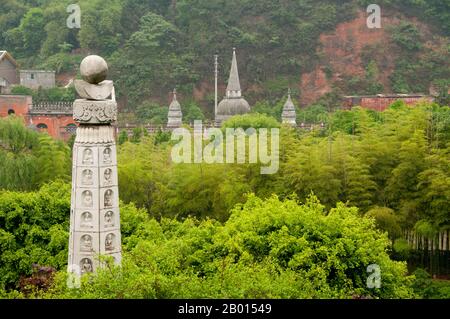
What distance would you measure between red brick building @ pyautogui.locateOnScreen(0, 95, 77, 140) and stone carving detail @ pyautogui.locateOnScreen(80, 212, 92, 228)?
2986 centimetres

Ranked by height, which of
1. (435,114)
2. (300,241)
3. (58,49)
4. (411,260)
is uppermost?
(58,49)

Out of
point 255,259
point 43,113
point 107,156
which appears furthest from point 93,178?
point 43,113

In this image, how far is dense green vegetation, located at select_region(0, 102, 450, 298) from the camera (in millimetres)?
12146

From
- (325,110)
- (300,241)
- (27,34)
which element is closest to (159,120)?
(325,110)

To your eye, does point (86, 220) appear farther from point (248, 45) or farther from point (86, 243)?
point (248, 45)

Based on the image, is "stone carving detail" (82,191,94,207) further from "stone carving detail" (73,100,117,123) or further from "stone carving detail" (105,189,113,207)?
"stone carving detail" (73,100,117,123)

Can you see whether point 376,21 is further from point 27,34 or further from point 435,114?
point 435,114

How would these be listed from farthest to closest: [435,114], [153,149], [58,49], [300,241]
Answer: [58,49], [153,149], [435,114], [300,241]

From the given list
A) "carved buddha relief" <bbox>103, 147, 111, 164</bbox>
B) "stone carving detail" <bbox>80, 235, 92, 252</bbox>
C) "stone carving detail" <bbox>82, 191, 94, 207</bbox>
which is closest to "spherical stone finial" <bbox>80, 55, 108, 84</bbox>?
"carved buddha relief" <bbox>103, 147, 111, 164</bbox>

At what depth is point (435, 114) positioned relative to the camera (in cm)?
2383

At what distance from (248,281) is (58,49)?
4606 centimetres

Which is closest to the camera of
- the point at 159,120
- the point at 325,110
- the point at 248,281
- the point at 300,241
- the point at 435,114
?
the point at 248,281

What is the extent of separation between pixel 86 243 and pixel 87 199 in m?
0.62
